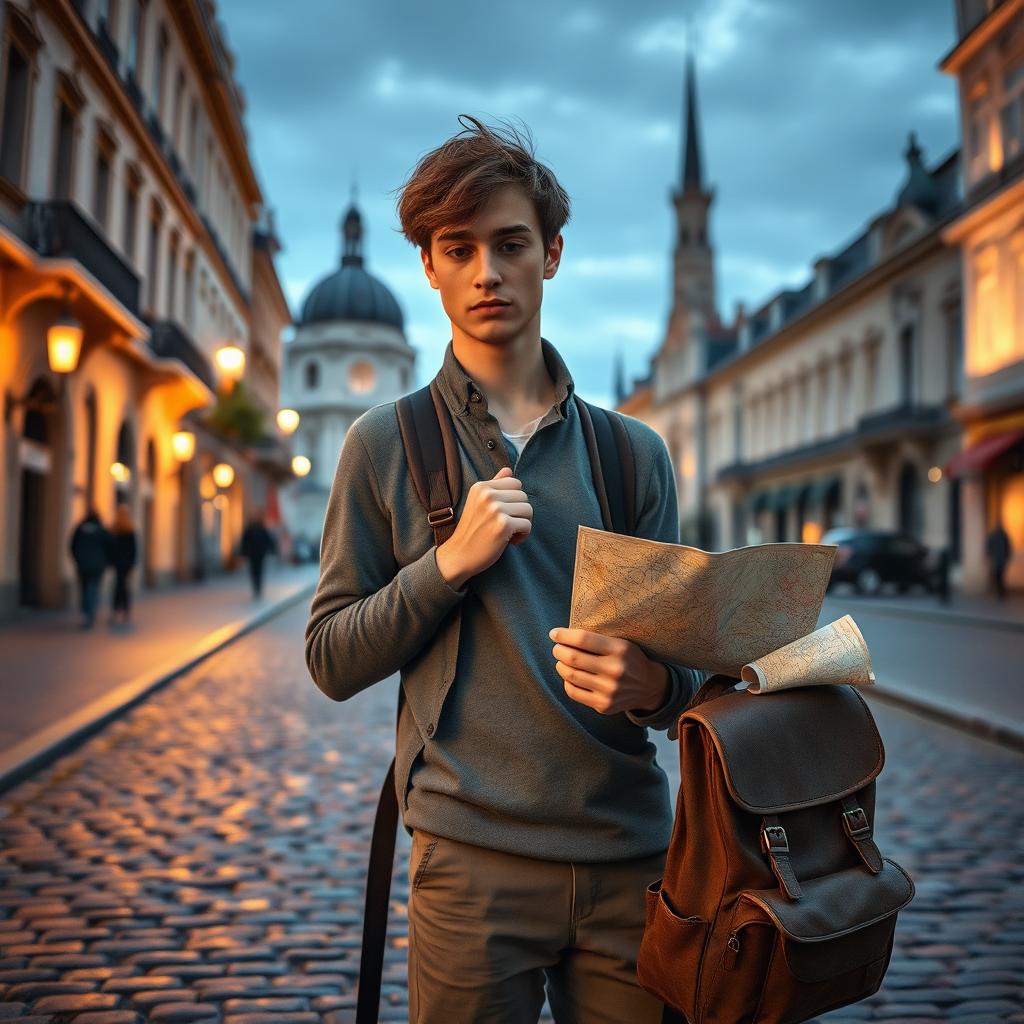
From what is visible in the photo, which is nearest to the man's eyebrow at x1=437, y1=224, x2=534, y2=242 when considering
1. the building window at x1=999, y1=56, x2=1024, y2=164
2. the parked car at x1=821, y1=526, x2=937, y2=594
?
the parked car at x1=821, y1=526, x2=937, y2=594

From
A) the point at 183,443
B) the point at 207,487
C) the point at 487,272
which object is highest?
the point at 183,443

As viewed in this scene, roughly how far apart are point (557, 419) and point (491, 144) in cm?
47

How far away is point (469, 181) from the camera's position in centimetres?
195

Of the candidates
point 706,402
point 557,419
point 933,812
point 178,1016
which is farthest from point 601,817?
point 706,402

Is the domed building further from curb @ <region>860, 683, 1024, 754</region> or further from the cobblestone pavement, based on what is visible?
the cobblestone pavement

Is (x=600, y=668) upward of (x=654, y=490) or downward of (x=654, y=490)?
downward

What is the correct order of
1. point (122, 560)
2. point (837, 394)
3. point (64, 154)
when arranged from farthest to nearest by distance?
point (837, 394)
point (64, 154)
point (122, 560)

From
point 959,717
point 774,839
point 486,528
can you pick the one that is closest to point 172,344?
point 959,717

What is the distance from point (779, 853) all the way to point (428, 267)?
112 cm

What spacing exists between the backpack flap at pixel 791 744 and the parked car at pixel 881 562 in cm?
2924

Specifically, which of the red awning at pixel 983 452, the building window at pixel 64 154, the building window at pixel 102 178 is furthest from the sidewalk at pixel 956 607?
the building window at pixel 102 178

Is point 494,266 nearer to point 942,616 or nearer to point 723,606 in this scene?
→ point 723,606

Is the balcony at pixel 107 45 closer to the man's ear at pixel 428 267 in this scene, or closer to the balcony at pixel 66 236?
the balcony at pixel 66 236

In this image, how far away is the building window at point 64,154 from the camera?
1966cm
